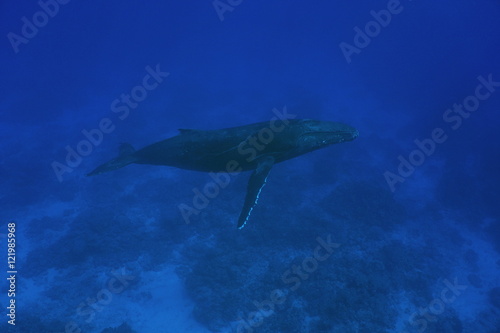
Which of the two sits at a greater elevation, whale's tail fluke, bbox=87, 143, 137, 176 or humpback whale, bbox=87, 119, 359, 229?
whale's tail fluke, bbox=87, 143, 137, 176

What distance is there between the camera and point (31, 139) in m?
27.8

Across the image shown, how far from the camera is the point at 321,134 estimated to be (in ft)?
24.7

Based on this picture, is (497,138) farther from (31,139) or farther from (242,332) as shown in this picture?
(31,139)

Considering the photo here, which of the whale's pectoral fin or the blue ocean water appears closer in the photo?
the whale's pectoral fin

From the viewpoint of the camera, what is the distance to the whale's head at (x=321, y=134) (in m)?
7.41

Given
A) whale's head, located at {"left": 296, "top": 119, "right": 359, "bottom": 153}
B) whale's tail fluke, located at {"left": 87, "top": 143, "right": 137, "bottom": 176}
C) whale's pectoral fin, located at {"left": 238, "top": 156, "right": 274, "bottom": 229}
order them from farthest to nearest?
whale's tail fluke, located at {"left": 87, "top": 143, "right": 137, "bottom": 176}
whale's head, located at {"left": 296, "top": 119, "right": 359, "bottom": 153}
whale's pectoral fin, located at {"left": 238, "top": 156, "right": 274, "bottom": 229}

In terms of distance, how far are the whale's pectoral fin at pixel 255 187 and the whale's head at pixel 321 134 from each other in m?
1.03

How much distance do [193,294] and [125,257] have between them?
458 cm

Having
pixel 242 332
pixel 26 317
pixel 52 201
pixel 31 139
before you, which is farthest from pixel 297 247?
pixel 31 139

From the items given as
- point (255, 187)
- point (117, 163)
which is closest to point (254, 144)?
point (255, 187)

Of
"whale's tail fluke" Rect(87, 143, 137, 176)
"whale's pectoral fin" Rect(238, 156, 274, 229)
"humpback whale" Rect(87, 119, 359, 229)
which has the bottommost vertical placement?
"whale's pectoral fin" Rect(238, 156, 274, 229)

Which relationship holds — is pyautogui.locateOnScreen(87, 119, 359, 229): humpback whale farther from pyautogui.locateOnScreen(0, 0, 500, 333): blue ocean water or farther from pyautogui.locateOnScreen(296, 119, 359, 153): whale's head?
pyautogui.locateOnScreen(0, 0, 500, 333): blue ocean water

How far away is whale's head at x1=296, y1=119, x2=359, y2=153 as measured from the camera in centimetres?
741

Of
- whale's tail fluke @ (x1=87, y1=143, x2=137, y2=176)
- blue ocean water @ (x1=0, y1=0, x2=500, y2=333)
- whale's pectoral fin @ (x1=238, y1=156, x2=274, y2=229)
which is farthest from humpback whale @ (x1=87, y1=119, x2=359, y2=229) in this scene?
blue ocean water @ (x1=0, y1=0, x2=500, y2=333)
